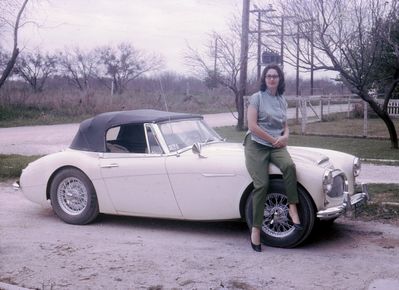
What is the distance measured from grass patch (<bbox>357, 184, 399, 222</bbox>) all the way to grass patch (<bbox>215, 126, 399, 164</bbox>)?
4877 mm

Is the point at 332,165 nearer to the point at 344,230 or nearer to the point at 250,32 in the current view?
the point at 344,230

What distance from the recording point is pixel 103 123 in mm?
6664

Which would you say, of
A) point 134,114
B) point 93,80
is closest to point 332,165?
point 134,114

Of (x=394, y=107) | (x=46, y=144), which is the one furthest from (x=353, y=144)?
(x=394, y=107)

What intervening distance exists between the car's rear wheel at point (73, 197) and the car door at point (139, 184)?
0.99 ft

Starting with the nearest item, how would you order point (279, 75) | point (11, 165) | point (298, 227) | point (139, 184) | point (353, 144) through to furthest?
point (298, 227)
point (279, 75)
point (139, 184)
point (11, 165)
point (353, 144)

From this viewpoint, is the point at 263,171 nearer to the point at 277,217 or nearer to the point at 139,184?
the point at 277,217

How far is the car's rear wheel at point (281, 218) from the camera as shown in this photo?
539 centimetres

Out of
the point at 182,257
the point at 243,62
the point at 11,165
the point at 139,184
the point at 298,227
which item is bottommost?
the point at 182,257

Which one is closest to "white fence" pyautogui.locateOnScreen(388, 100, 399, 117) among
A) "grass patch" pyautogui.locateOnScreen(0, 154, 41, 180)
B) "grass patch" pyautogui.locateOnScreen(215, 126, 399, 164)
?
"grass patch" pyautogui.locateOnScreen(215, 126, 399, 164)

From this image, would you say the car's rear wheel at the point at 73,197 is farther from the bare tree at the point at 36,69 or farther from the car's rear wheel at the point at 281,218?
the bare tree at the point at 36,69

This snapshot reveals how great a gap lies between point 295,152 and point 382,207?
1888mm

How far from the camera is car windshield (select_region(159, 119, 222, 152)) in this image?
6285 millimetres

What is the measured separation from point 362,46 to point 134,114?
8402 mm
